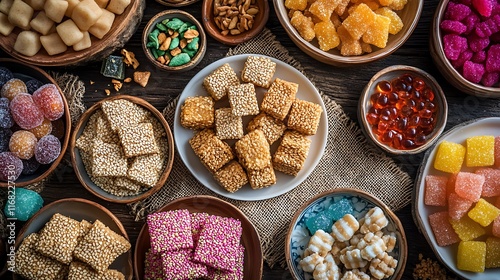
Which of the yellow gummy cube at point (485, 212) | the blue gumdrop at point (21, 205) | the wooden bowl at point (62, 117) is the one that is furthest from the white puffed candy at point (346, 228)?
the blue gumdrop at point (21, 205)

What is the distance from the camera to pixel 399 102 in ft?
9.22

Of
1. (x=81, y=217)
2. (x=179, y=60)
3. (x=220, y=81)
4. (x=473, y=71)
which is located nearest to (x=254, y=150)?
(x=220, y=81)

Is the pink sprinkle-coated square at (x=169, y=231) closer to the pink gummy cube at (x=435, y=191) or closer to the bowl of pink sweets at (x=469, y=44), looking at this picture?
the pink gummy cube at (x=435, y=191)

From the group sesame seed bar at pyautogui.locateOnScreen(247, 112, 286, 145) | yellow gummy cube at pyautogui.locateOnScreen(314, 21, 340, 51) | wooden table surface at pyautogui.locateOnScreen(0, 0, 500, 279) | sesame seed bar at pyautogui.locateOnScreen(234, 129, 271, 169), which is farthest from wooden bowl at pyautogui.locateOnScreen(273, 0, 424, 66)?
sesame seed bar at pyautogui.locateOnScreen(234, 129, 271, 169)

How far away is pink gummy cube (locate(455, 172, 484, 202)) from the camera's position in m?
2.63

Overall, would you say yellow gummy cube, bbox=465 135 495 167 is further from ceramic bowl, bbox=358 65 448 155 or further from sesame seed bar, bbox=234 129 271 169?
sesame seed bar, bbox=234 129 271 169

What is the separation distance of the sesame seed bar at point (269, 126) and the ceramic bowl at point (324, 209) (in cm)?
37

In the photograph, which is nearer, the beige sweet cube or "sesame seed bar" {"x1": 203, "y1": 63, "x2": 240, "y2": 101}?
the beige sweet cube

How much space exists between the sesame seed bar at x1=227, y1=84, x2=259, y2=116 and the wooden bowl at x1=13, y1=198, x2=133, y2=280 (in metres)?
0.82

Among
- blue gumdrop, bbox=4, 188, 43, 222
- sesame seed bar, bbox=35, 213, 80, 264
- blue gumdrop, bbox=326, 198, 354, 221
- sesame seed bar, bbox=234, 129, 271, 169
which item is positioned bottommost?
blue gumdrop, bbox=326, 198, 354, 221

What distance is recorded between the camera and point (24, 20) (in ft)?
8.37

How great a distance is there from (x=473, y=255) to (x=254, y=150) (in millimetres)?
1212

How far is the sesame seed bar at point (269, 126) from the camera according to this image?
2744 mm

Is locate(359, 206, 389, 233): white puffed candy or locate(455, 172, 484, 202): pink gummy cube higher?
locate(455, 172, 484, 202): pink gummy cube
